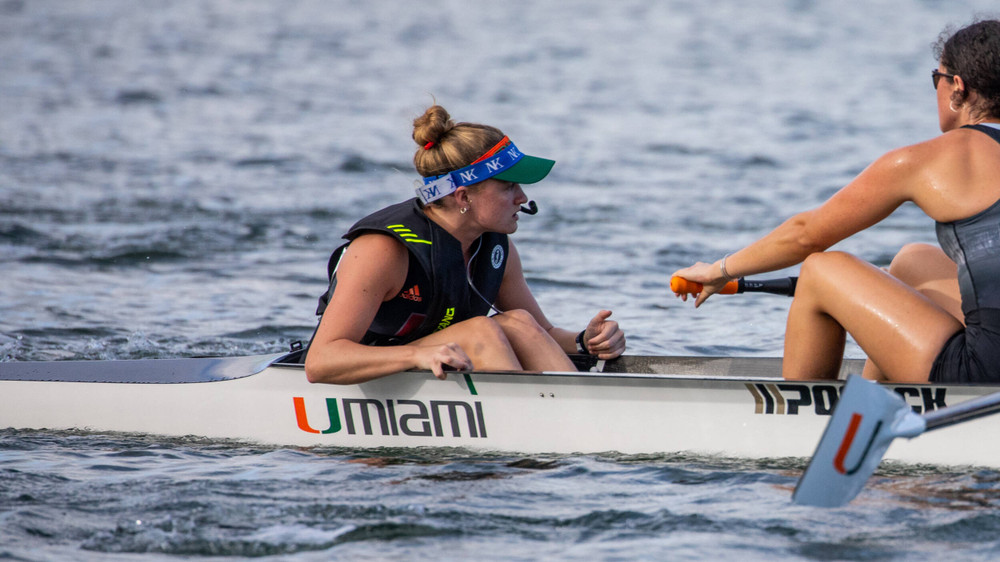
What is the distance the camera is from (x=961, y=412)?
3.49 metres

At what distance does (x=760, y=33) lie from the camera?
1085 inches

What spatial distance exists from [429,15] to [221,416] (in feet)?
88.2

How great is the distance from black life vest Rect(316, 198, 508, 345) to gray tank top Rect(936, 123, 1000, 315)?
5.78 ft

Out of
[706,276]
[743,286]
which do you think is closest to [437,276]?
[706,276]

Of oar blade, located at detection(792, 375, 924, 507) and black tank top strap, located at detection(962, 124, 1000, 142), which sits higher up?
black tank top strap, located at detection(962, 124, 1000, 142)

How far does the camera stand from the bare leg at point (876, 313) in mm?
3766

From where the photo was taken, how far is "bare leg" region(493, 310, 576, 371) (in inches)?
177

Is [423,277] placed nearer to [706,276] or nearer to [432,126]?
[432,126]

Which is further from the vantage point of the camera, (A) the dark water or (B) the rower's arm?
(B) the rower's arm

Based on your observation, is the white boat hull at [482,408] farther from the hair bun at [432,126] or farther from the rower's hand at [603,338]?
the hair bun at [432,126]

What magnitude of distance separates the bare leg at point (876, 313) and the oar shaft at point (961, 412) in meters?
0.29

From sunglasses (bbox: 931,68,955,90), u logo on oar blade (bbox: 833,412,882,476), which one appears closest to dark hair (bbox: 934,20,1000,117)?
sunglasses (bbox: 931,68,955,90)

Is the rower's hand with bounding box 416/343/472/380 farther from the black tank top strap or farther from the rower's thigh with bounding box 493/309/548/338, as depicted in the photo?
the black tank top strap

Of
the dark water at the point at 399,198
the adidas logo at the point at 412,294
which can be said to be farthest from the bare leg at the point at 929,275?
the adidas logo at the point at 412,294
